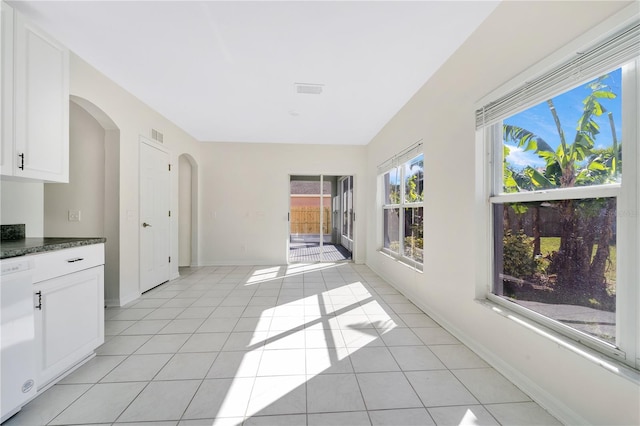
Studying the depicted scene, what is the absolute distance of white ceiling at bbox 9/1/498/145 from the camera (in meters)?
1.93

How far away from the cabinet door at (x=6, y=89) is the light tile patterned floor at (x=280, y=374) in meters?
1.57

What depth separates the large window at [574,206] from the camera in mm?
1197

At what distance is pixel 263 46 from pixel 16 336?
105 inches

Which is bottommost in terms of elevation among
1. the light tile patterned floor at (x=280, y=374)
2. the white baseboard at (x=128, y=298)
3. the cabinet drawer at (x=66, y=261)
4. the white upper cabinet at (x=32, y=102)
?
the light tile patterned floor at (x=280, y=374)

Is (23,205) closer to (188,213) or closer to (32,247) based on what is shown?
(32,247)

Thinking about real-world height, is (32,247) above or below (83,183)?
below

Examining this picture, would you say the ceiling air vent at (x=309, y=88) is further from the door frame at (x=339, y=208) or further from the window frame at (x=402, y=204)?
the door frame at (x=339, y=208)

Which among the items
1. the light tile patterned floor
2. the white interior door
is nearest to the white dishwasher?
the light tile patterned floor

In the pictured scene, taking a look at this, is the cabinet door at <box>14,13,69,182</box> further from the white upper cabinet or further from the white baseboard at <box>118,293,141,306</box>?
the white baseboard at <box>118,293,141,306</box>

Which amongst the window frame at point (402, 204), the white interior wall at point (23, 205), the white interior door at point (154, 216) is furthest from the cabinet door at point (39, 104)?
the window frame at point (402, 204)

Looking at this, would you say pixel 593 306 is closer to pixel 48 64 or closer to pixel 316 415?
pixel 316 415

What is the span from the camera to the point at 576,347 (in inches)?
54.2

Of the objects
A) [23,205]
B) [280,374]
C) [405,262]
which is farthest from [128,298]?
[405,262]

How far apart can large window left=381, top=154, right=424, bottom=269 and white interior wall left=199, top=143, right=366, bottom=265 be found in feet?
5.12
